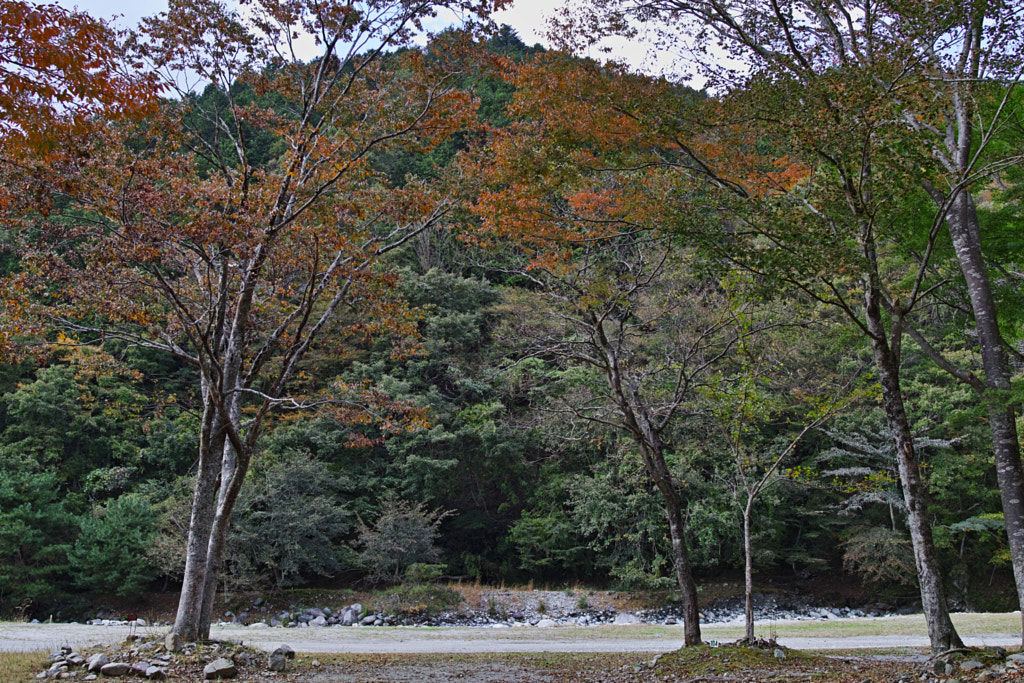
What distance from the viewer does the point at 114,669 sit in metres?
5.02

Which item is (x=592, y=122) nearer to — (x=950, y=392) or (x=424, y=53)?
(x=424, y=53)

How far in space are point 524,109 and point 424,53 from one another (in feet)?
5.45

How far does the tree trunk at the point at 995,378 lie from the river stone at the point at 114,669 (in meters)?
7.32

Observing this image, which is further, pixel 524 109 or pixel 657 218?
pixel 524 109

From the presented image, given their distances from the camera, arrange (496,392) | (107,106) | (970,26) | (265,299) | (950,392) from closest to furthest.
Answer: (107,106) → (970,26) → (265,299) → (950,392) → (496,392)

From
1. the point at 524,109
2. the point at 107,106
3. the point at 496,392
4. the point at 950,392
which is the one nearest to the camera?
the point at 107,106

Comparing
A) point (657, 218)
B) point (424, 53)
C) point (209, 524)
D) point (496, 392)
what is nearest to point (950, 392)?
point (496, 392)

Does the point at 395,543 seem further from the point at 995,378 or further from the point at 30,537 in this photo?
the point at 995,378


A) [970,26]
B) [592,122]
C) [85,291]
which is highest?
[970,26]

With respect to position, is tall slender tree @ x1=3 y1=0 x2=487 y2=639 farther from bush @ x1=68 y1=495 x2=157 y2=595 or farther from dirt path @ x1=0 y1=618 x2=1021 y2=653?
bush @ x1=68 y1=495 x2=157 y2=595

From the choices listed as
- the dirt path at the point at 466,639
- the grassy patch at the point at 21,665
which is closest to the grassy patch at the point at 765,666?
the dirt path at the point at 466,639

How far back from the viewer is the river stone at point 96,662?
16.6ft

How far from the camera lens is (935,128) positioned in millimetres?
6477

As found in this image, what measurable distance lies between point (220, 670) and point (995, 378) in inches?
286
